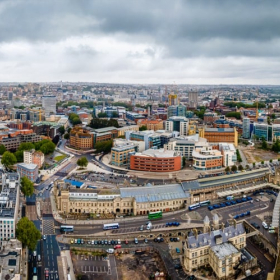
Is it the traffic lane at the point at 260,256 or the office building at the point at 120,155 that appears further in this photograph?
the office building at the point at 120,155

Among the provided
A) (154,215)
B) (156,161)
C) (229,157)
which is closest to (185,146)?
(229,157)

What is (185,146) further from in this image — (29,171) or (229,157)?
(29,171)

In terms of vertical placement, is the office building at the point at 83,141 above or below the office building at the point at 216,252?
above

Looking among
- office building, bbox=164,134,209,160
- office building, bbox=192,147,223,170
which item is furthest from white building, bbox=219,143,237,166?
office building, bbox=164,134,209,160

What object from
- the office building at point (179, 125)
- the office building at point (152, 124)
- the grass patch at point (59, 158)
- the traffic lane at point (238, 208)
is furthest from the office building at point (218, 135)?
the traffic lane at point (238, 208)

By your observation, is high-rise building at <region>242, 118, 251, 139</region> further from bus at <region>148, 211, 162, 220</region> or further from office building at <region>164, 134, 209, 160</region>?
bus at <region>148, 211, 162, 220</region>

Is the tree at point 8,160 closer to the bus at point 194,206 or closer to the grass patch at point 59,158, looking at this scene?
the grass patch at point 59,158
